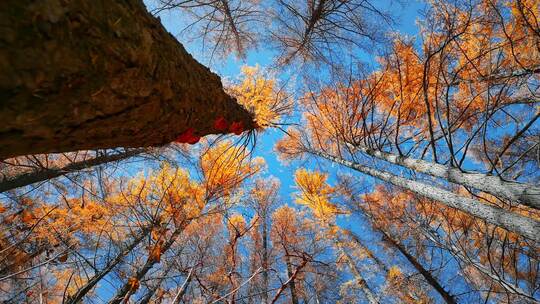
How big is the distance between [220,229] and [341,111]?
868cm

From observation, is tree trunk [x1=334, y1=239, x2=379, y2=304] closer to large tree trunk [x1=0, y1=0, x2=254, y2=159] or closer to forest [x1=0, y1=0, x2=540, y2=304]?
forest [x1=0, y1=0, x2=540, y2=304]

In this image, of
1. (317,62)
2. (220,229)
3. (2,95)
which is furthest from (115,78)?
(220,229)

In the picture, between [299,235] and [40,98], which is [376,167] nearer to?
[40,98]

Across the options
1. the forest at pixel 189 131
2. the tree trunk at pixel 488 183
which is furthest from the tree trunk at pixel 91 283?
the tree trunk at pixel 488 183

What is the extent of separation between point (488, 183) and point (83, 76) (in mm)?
3810

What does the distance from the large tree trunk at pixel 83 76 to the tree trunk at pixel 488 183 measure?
3259 mm

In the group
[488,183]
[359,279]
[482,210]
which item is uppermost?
[488,183]

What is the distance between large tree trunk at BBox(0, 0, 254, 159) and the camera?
2.07ft

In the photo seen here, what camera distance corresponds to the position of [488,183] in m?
3.12

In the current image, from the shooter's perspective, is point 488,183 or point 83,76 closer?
point 83,76

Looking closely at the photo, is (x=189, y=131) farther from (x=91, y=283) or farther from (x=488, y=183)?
(x=488, y=183)

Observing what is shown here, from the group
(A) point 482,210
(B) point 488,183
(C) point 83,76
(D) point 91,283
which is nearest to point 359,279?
(A) point 482,210

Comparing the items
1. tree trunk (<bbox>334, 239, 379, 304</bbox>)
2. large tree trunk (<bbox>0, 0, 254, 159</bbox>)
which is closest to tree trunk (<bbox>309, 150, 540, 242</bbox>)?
large tree trunk (<bbox>0, 0, 254, 159</bbox>)

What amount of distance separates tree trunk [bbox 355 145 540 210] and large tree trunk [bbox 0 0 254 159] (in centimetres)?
326
